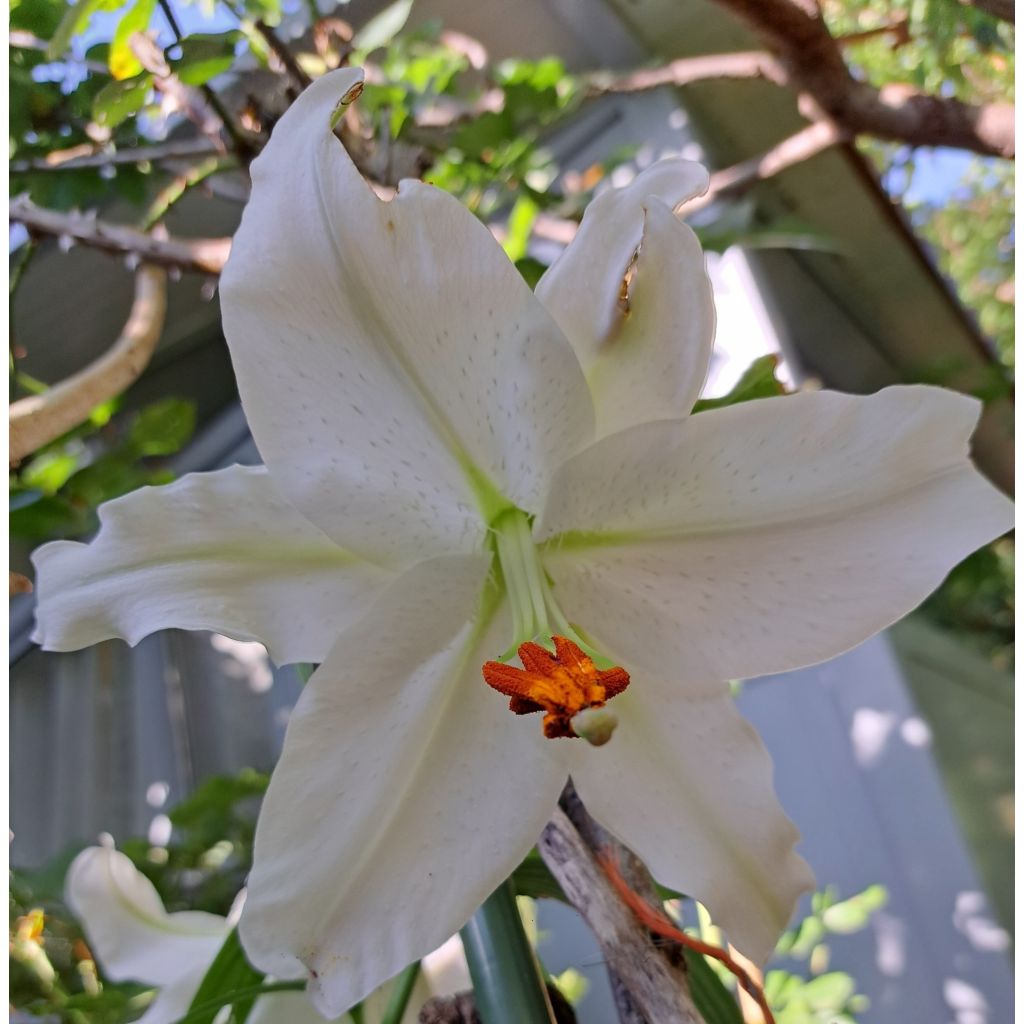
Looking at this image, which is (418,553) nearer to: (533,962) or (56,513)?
(533,962)

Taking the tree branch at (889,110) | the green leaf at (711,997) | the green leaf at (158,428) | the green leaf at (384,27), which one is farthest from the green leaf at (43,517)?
the tree branch at (889,110)

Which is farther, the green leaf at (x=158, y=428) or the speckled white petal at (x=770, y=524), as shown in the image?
the green leaf at (x=158, y=428)

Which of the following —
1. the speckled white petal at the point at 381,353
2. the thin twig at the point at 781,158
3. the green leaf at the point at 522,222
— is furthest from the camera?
the thin twig at the point at 781,158

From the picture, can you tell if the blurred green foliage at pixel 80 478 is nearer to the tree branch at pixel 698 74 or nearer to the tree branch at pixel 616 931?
the tree branch at pixel 616 931

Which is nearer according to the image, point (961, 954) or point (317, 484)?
point (317, 484)

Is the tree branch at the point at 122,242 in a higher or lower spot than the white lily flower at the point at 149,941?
higher

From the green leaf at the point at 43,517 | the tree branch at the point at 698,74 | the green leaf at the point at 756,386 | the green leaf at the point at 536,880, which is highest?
the tree branch at the point at 698,74

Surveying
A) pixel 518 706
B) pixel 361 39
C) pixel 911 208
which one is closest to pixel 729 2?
pixel 361 39

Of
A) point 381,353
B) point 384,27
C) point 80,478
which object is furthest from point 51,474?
point 381,353
